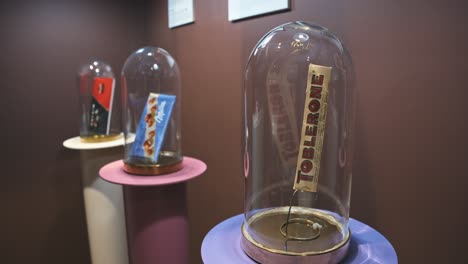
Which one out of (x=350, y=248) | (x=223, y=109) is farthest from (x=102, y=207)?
(x=350, y=248)

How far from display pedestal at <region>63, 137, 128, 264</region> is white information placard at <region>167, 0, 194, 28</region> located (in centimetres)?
66

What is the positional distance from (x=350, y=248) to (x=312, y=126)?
0.24 m

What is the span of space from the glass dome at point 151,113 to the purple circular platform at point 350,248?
1.43 ft

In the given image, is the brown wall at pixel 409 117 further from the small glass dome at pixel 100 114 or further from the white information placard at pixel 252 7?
the small glass dome at pixel 100 114

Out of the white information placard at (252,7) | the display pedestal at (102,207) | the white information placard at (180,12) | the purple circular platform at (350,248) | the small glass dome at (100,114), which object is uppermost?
the white information placard at (180,12)

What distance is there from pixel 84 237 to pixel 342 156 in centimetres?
168

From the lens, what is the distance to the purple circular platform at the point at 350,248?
607mm

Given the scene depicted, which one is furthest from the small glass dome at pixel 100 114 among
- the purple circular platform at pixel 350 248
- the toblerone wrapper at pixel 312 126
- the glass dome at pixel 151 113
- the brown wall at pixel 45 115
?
the toblerone wrapper at pixel 312 126

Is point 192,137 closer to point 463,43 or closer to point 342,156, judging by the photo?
point 342,156

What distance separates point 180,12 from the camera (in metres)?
1.72

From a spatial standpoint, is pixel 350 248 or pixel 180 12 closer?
pixel 350 248

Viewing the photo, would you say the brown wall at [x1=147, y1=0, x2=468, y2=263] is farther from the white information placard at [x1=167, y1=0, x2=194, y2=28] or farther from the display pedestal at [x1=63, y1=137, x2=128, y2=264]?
the display pedestal at [x1=63, y1=137, x2=128, y2=264]

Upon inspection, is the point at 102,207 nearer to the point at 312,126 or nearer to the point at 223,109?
the point at 223,109

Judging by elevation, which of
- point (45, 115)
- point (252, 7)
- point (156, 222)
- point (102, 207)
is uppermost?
point (252, 7)
